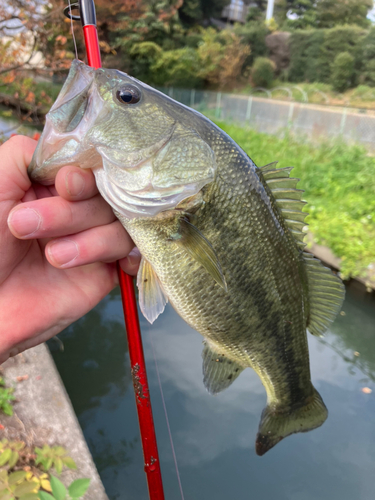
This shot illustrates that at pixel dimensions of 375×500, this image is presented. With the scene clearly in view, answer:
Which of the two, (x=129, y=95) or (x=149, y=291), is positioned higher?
(x=129, y=95)

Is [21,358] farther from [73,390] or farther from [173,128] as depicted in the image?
[173,128]

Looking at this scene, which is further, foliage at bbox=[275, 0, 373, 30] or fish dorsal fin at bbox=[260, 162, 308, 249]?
foliage at bbox=[275, 0, 373, 30]

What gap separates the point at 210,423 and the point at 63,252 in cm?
284

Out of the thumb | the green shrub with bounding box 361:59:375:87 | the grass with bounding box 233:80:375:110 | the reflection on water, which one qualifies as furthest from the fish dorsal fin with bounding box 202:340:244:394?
the green shrub with bounding box 361:59:375:87

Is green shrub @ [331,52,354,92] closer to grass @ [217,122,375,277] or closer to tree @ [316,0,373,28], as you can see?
tree @ [316,0,373,28]

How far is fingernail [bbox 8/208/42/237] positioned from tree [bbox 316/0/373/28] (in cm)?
2731

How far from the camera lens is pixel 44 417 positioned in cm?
252

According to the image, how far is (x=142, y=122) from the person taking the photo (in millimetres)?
1108

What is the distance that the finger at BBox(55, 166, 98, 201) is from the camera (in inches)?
40.3

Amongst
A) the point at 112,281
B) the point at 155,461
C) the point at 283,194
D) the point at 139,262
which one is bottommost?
the point at 155,461

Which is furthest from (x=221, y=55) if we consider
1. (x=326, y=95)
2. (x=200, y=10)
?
(x=326, y=95)

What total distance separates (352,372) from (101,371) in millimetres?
2833

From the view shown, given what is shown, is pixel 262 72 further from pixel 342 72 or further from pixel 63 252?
pixel 63 252

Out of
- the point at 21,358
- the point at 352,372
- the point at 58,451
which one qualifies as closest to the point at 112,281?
the point at 58,451
